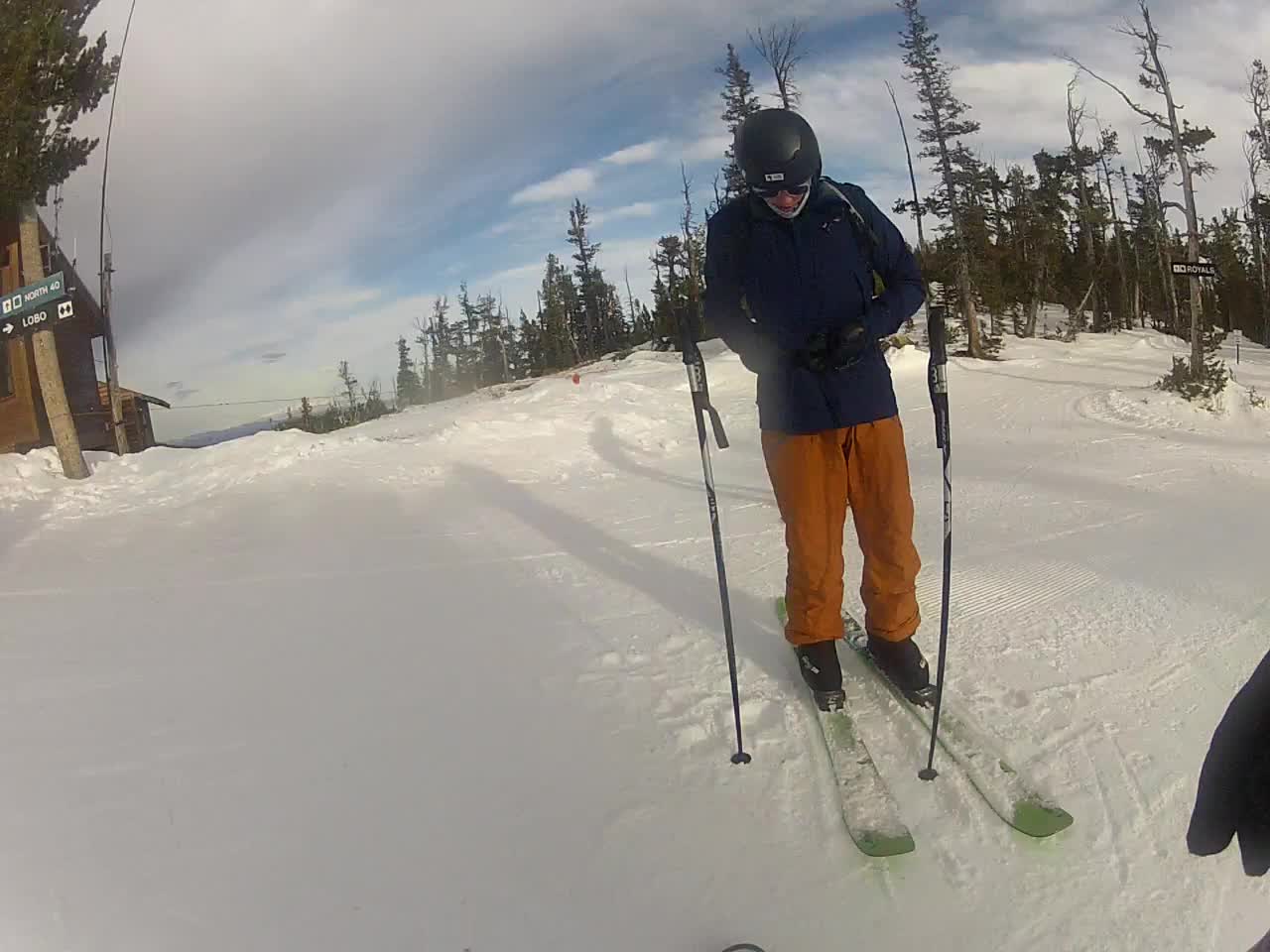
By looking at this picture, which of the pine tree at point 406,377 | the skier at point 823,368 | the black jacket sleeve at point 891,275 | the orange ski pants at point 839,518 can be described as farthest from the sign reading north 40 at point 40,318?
the pine tree at point 406,377

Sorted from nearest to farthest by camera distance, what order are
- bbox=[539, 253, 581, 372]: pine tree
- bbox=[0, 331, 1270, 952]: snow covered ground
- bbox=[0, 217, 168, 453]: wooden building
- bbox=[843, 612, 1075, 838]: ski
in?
bbox=[0, 331, 1270, 952]: snow covered ground, bbox=[843, 612, 1075, 838]: ski, bbox=[0, 217, 168, 453]: wooden building, bbox=[539, 253, 581, 372]: pine tree

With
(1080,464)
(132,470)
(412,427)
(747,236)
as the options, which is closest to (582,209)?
(412,427)

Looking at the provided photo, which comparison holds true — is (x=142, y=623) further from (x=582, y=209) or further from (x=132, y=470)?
(x=582, y=209)

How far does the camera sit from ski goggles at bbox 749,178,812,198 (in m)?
2.75

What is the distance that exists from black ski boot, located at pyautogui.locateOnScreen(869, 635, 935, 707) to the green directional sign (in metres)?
11.0

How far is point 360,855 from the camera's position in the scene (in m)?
2.35

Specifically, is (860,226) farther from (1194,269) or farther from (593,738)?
(1194,269)

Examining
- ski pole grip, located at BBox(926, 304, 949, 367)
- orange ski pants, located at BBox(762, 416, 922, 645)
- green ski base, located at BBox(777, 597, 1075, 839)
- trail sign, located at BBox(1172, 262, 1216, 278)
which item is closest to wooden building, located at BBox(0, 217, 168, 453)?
orange ski pants, located at BBox(762, 416, 922, 645)

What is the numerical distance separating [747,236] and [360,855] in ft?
8.14

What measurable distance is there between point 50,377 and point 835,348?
13297mm

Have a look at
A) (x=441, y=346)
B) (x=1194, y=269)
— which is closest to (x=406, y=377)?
(x=441, y=346)

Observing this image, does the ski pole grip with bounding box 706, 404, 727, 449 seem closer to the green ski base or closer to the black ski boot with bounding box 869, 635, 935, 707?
the black ski boot with bounding box 869, 635, 935, 707

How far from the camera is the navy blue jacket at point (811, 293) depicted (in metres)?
2.84

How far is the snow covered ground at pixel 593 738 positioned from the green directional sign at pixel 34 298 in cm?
486
